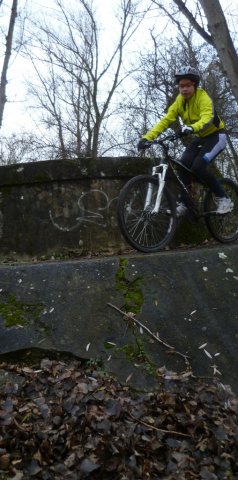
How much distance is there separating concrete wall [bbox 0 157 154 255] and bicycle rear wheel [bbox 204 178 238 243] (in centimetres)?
88

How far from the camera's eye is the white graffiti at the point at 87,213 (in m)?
4.88

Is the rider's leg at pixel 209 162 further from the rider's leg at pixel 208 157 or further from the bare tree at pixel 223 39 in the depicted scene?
the bare tree at pixel 223 39

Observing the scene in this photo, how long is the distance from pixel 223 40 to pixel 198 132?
258 centimetres

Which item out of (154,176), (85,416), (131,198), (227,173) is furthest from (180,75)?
(227,173)

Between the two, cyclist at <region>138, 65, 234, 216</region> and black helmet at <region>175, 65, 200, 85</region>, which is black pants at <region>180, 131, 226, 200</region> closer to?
cyclist at <region>138, 65, 234, 216</region>

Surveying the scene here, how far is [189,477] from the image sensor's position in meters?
2.32

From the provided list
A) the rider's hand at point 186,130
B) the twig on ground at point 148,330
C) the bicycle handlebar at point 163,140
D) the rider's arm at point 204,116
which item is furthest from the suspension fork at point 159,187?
the twig on ground at point 148,330

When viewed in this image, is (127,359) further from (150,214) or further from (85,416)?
(150,214)

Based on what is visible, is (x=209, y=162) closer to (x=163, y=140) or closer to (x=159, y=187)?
(x=163, y=140)

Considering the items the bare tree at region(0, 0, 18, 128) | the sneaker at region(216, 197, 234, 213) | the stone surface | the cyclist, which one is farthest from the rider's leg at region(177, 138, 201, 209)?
the bare tree at region(0, 0, 18, 128)

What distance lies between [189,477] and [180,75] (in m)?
3.67

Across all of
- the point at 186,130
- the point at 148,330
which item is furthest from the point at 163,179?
the point at 148,330

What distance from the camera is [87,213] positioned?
16.2 feet

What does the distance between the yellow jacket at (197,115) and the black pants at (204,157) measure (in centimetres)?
9
